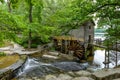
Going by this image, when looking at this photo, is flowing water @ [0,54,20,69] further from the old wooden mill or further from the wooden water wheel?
the wooden water wheel

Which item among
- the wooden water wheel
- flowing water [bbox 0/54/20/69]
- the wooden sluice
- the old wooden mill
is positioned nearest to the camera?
flowing water [bbox 0/54/20/69]

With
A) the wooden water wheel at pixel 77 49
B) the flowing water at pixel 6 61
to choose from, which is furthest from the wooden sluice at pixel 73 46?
the flowing water at pixel 6 61

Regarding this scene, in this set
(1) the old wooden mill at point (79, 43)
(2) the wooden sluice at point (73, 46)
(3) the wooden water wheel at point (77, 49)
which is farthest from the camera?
(1) the old wooden mill at point (79, 43)

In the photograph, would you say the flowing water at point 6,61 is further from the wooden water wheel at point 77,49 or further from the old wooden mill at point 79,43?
the wooden water wheel at point 77,49

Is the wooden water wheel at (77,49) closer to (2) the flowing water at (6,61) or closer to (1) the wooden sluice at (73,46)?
(1) the wooden sluice at (73,46)

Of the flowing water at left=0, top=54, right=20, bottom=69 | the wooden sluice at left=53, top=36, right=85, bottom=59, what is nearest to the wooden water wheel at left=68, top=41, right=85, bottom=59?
the wooden sluice at left=53, top=36, right=85, bottom=59

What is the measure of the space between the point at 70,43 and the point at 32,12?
6.46 metres

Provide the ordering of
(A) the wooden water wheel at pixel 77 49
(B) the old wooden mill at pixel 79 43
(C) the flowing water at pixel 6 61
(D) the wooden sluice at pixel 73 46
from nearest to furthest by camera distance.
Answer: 1. (C) the flowing water at pixel 6 61
2. (A) the wooden water wheel at pixel 77 49
3. (D) the wooden sluice at pixel 73 46
4. (B) the old wooden mill at pixel 79 43

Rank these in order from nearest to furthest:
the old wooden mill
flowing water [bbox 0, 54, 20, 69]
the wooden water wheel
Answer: flowing water [bbox 0, 54, 20, 69], the wooden water wheel, the old wooden mill

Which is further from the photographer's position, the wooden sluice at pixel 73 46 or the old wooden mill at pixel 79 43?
the old wooden mill at pixel 79 43

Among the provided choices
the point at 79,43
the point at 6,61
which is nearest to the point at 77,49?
the point at 79,43

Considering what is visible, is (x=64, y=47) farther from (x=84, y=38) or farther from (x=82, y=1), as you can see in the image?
(x=82, y=1)

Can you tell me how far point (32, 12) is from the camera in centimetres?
2258

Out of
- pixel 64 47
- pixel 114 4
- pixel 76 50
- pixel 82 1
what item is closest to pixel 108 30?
pixel 114 4
